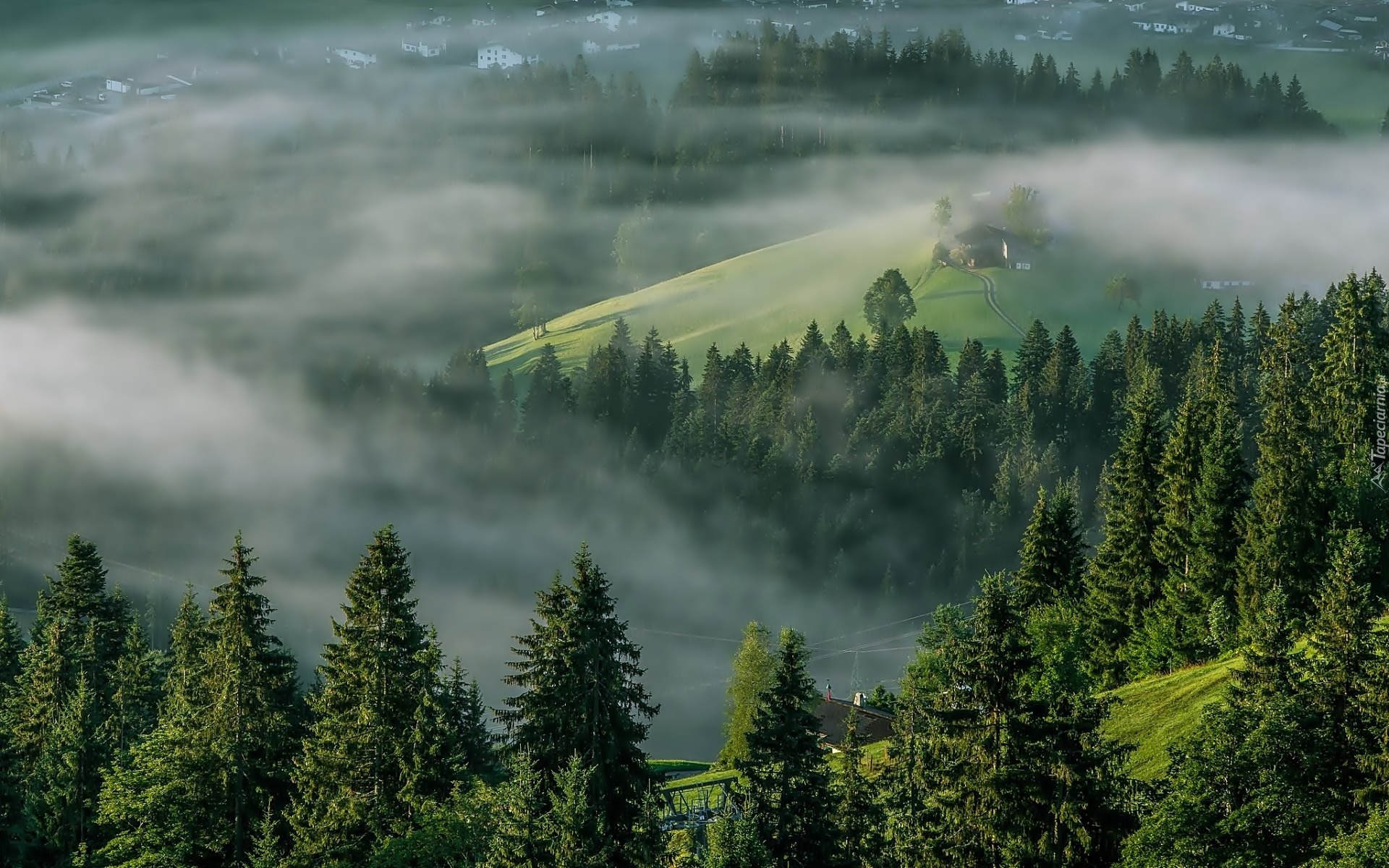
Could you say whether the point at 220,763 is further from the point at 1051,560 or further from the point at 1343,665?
the point at 1051,560

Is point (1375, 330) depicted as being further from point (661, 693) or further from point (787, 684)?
point (661, 693)

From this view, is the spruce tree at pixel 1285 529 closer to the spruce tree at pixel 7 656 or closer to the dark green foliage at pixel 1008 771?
the dark green foliage at pixel 1008 771

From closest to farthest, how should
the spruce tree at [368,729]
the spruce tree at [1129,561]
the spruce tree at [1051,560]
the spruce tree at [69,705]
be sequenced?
1. the spruce tree at [368,729]
2. the spruce tree at [69,705]
3. the spruce tree at [1129,561]
4. the spruce tree at [1051,560]

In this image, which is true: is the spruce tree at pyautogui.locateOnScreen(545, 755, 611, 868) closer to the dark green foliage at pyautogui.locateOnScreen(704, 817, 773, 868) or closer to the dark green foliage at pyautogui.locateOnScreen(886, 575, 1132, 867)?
the dark green foliage at pyautogui.locateOnScreen(704, 817, 773, 868)

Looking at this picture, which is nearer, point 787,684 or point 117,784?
point 787,684

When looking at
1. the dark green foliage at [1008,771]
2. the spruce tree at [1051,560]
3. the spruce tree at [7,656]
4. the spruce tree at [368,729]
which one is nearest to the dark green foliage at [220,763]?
the spruce tree at [368,729]

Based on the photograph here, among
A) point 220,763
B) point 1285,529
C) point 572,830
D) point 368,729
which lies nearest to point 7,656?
point 220,763

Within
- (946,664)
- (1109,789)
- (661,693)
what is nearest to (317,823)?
(946,664)

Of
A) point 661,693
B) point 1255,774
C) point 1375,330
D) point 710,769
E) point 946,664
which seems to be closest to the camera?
point 1255,774
